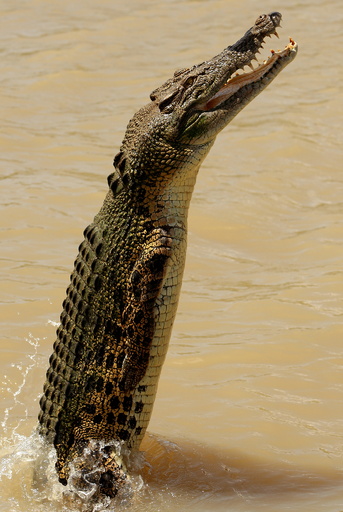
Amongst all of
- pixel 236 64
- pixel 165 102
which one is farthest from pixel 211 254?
pixel 165 102

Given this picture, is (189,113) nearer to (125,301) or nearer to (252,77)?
(252,77)

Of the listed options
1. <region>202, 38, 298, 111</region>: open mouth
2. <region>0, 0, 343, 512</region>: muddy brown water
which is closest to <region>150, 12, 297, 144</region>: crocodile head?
<region>202, 38, 298, 111</region>: open mouth

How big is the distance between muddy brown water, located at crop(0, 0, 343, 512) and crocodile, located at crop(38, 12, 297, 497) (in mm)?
280

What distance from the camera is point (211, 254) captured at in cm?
769

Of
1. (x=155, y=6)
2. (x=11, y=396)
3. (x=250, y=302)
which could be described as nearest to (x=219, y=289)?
(x=250, y=302)

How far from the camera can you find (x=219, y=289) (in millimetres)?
7113

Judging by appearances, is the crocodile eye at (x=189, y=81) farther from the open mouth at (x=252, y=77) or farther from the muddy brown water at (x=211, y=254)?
the muddy brown water at (x=211, y=254)

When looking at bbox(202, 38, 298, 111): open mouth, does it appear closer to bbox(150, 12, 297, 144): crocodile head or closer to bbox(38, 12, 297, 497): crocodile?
bbox(150, 12, 297, 144): crocodile head

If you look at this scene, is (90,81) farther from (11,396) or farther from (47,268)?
(11,396)

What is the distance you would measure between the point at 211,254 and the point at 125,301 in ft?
10.9

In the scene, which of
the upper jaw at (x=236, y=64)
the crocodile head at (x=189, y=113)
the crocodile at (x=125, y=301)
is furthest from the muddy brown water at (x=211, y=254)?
the upper jaw at (x=236, y=64)

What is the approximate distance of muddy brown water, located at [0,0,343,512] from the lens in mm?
4887

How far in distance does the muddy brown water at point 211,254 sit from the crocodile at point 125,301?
280mm

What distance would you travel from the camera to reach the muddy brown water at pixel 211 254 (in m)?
4.89
